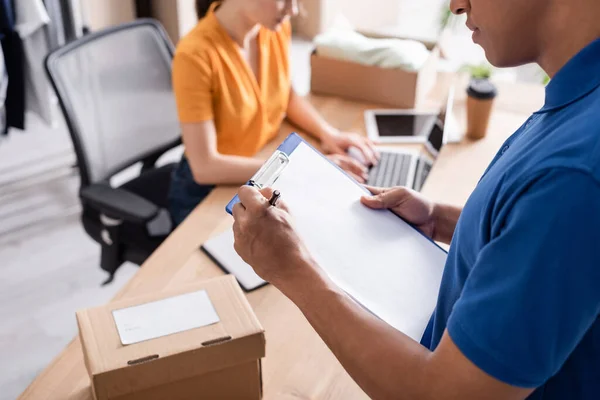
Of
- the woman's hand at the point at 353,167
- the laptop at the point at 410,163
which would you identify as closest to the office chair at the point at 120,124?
the woman's hand at the point at 353,167

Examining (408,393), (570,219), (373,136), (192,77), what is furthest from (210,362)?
(373,136)

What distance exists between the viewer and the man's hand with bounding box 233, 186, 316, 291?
903 mm

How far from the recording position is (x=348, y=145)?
6.09ft

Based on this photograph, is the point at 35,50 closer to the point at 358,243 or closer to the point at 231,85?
the point at 231,85

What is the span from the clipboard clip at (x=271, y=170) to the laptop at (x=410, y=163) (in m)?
0.62

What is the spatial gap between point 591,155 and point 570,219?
62mm

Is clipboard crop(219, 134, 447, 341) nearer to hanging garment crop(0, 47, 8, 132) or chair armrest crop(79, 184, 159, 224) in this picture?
chair armrest crop(79, 184, 159, 224)

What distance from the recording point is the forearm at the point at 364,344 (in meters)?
0.73

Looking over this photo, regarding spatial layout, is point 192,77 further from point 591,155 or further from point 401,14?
point 401,14

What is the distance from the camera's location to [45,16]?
262 centimetres

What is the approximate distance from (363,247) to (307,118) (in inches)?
38.3

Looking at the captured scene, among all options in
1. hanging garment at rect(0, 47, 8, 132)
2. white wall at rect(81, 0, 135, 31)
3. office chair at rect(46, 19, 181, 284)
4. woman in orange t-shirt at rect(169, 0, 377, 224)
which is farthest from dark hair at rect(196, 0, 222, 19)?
white wall at rect(81, 0, 135, 31)

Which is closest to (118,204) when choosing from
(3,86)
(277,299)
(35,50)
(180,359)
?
(277,299)

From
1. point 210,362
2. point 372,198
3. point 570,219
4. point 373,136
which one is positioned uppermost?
point 570,219
